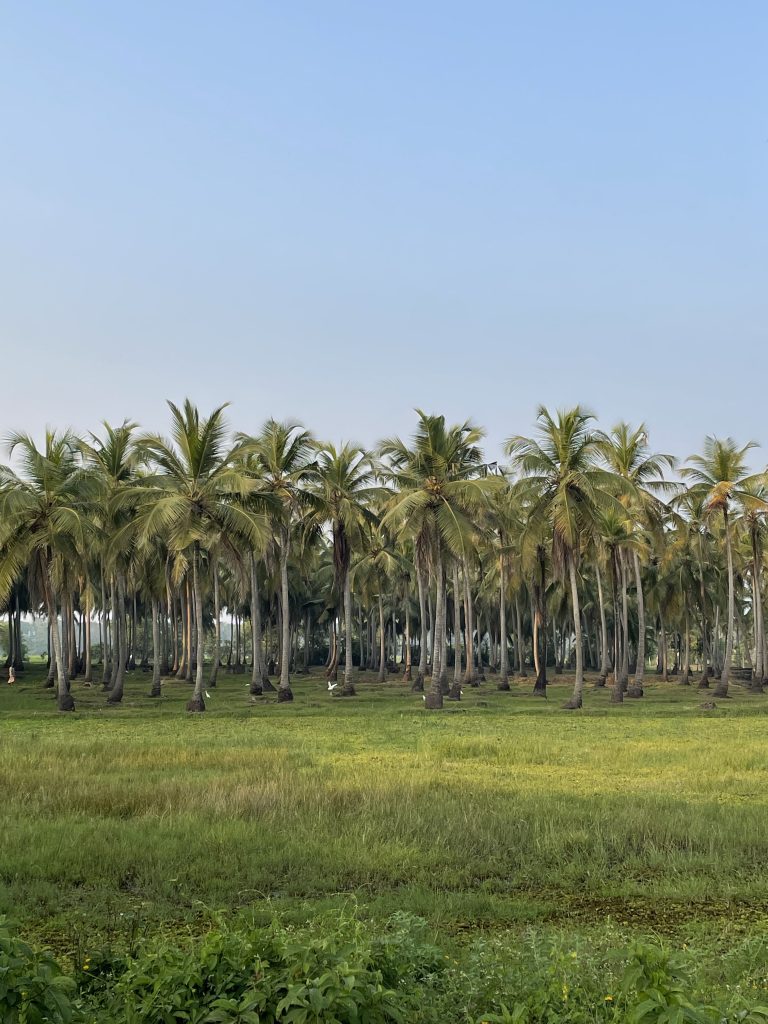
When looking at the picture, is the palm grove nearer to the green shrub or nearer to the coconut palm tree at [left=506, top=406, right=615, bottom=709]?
the coconut palm tree at [left=506, top=406, right=615, bottom=709]

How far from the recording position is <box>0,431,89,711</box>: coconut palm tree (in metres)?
30.1

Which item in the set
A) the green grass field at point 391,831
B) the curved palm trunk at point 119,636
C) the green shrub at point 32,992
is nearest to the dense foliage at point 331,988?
the green shrub at point 32,992

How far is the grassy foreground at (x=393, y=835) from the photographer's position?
24.8ft

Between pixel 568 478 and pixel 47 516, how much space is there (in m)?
18.5

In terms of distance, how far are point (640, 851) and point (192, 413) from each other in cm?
2410

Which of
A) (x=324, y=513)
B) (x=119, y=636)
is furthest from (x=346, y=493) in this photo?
(x=119, y=636)

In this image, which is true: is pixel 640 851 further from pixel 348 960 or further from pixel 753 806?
pixel 348 960

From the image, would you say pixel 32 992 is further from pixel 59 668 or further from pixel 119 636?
pixel 119 636

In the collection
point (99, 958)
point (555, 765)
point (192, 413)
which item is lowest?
point (555, 765)

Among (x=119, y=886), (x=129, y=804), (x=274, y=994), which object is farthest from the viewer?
(x=129, y=804)

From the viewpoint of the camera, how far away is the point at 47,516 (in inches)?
1209

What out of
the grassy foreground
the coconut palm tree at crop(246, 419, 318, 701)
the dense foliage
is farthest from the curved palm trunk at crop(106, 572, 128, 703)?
the dense foliage

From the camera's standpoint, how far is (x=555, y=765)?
16609 millimetres

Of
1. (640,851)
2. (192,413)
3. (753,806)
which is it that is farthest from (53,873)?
(192,413)
